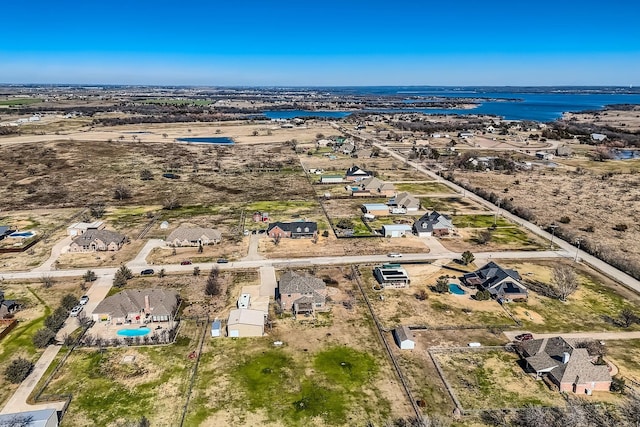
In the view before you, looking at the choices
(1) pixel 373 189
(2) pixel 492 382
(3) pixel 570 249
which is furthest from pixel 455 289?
(1) pixel 373 189

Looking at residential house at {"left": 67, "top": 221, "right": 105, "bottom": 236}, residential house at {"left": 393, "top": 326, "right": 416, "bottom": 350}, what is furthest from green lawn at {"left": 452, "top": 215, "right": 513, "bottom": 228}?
residential house at {"left": 67, "top": 221, "right": 105, "bottom": 236}

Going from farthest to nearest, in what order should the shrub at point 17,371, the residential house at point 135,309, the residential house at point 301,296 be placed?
the residential house at point 301,296 → the residential house at point 135,309 → the shrub at point 17,371

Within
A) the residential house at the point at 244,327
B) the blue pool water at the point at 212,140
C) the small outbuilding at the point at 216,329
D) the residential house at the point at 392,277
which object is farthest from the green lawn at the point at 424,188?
the blue pool water at the point at 212,140

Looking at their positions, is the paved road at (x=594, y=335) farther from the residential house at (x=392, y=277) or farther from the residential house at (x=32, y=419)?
the residential house at (x=32, y=419)

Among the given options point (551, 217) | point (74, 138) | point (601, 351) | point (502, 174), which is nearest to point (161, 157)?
point (74, 138)

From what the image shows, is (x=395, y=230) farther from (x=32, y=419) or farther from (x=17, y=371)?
(x=32, y=419)

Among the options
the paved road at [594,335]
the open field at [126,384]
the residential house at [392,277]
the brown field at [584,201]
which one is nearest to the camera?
the open field at [126,384]
